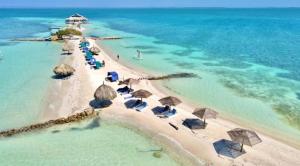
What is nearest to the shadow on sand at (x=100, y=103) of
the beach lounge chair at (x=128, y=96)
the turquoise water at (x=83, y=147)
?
the beach lounge chair at (x=128, y=96)

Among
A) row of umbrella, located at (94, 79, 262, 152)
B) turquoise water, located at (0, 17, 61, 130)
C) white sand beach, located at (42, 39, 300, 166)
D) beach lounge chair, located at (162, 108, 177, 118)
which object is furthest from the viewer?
turquoise water, located at (0, 17, 61, 130)

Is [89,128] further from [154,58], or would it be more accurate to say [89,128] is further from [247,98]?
[154,58]

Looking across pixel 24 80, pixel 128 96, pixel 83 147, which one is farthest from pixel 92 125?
pixel 24 80

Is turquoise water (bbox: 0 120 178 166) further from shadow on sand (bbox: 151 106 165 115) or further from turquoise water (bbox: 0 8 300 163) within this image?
shadow on sand (bbox: 151 106 165 115)

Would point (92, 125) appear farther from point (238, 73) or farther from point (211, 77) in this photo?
point (238, 73)

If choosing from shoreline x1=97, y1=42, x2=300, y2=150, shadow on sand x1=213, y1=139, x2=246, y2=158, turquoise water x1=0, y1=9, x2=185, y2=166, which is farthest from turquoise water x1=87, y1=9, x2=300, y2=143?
turquoise water x1=0, y1=9, x2=185, y2=166

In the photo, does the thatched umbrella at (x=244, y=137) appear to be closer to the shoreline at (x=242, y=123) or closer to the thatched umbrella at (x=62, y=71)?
the shoreline at (x=242, y=123)
